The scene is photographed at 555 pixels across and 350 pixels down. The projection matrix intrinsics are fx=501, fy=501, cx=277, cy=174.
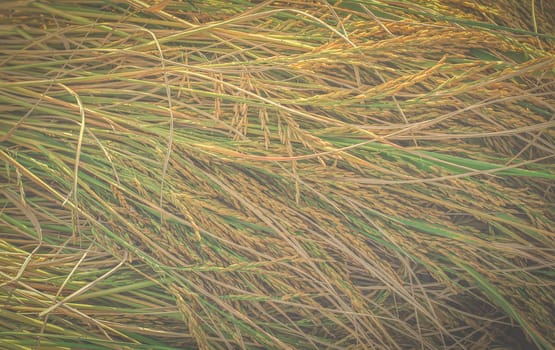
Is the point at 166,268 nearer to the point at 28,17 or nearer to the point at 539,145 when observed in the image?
the point at 28,17

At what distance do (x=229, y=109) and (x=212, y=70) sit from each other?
0.40ft

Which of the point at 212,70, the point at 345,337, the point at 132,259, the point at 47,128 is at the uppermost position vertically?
the point at 212,70

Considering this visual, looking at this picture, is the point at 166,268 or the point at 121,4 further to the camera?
the point at 121,4

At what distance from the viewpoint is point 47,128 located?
1.12 meters

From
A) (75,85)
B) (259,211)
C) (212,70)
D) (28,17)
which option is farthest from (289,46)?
(28,17)

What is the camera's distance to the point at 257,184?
43.8 inches

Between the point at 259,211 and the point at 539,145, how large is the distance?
2.04ft

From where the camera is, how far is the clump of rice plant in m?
1.06

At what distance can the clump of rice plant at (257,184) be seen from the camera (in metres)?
1.06

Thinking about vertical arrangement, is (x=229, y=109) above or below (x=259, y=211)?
above

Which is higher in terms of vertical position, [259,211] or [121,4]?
[121,4]

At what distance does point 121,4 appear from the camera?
1.16 meters

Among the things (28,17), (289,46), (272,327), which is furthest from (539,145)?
(28,17)

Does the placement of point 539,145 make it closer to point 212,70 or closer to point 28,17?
point 212,70
